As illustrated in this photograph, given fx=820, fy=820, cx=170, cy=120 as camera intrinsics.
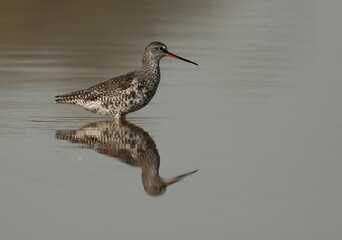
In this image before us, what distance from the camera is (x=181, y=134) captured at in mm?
10336

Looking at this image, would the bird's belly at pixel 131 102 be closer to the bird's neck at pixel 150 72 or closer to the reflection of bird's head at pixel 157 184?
the bird's neck at pixel 150 72

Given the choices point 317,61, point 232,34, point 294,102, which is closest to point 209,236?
point 294,102

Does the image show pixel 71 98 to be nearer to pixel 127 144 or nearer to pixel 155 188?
pixel 127 144

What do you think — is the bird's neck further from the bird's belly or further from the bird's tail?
the bird's tail

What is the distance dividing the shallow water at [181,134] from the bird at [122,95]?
23cm

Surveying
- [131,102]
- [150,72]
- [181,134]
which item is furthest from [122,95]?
[181,134]

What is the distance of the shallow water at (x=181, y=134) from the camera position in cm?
718

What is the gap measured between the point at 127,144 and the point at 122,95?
170 cm

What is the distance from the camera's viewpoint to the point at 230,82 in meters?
14.0

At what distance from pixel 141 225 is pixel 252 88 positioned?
6.77 m

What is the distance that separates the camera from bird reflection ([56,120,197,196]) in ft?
27.1

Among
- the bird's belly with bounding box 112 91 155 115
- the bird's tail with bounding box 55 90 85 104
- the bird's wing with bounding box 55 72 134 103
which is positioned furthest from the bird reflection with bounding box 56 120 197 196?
the bird's tail with bounding box 55 90 85 104

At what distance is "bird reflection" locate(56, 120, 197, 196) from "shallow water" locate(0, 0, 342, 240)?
3 cm

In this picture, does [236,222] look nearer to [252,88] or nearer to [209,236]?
[209,236]
